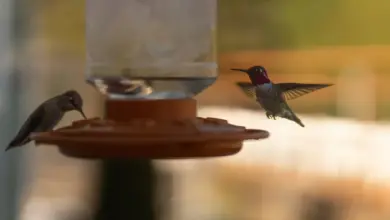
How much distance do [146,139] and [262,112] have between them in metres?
0.67

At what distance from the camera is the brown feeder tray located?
0.59 m

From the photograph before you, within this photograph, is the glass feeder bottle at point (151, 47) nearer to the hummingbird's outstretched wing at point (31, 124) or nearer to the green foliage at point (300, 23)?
the hummingbird's outstretched wing at point (31, 124)

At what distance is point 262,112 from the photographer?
1.23 meters

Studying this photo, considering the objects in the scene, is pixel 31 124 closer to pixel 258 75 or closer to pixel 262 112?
pixel 258 75

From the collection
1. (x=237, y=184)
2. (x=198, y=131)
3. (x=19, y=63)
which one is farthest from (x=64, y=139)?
(x=19, y=63)

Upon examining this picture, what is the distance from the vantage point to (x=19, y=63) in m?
1.36

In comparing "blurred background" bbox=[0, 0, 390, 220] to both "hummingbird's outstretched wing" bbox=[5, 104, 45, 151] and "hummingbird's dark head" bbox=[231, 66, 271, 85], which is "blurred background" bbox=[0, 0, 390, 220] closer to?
"hummingbird's dark head" bbox=[231, 66, 271, 85]

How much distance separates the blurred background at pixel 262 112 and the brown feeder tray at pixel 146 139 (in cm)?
58

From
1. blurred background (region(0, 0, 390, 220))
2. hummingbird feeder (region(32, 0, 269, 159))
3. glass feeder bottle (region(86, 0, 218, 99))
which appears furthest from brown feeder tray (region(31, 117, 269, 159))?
blurred background (region(0, 0, 390, 220))

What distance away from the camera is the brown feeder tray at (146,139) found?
0.59 meters

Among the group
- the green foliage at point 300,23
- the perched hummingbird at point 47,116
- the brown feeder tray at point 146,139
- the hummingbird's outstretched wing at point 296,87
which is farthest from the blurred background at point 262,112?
the brown feeder tray at point 146,139

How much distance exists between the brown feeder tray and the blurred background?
0.58 m

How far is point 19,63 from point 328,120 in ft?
2.36

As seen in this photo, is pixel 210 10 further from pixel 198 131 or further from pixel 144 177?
pixel 144 177
